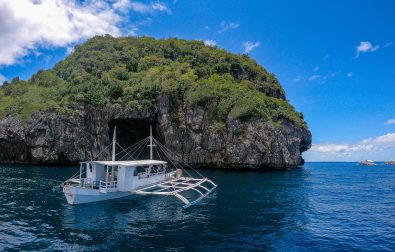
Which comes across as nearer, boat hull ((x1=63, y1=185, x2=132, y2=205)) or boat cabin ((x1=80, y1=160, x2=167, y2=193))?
boat hull ((x1=63, y1=185, x2=132, y2=205))

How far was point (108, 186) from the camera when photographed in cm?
3541

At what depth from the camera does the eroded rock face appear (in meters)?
73.5

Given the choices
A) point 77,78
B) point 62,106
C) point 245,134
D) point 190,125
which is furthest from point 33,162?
point 245,134

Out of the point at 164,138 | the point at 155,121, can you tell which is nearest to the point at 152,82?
the point at 155,121

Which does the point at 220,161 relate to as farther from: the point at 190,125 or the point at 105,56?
the point at 105,56

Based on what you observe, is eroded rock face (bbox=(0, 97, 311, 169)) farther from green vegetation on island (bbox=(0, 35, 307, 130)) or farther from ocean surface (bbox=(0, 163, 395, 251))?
ocean surface (bbox=(0, 163, 395, 251))

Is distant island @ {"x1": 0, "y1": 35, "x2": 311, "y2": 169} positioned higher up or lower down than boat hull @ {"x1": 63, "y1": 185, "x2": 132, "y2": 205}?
higher up

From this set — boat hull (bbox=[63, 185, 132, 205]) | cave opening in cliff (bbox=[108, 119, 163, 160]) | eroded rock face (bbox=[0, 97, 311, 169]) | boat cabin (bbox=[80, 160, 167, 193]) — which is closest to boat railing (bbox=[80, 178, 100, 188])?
boat cabin (bbox=[80, 160, 167, 193])

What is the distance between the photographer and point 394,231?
25.8 meters

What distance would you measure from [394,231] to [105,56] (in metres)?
95.2

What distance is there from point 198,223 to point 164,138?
180ft

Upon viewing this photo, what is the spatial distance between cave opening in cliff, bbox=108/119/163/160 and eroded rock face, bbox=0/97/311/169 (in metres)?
1.86

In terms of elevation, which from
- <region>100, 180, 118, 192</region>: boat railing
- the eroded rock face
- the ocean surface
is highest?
the eroded rock face

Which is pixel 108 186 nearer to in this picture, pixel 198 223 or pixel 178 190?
pixel 178 190
